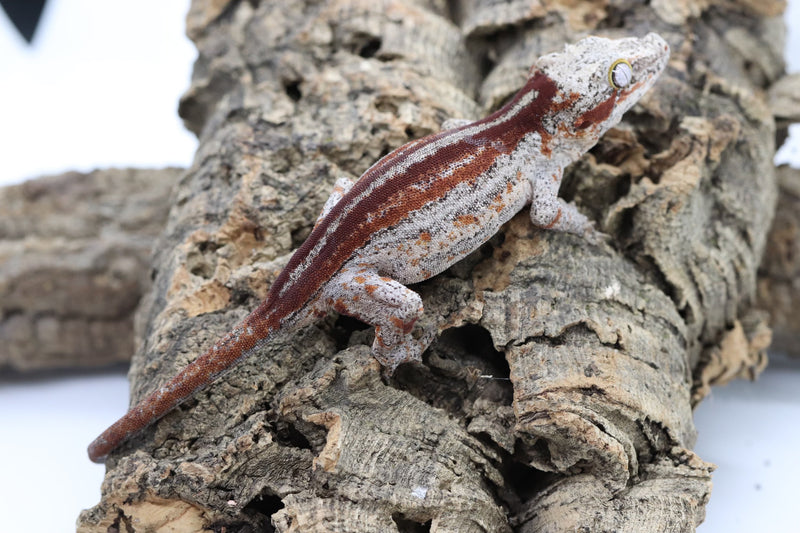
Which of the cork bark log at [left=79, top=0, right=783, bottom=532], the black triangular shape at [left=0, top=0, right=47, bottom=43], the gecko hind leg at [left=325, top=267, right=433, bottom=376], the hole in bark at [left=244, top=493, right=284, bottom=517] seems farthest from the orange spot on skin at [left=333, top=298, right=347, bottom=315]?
the black triangular shape at [left=0, top=0, right=47, bottom=43]

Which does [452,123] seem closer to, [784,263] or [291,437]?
[291,437]

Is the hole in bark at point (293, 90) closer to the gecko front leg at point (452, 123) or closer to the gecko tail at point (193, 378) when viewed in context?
the gecko front leg at point (452, 123)

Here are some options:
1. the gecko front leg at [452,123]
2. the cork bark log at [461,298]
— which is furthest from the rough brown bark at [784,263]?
the gecko front leg at [452,123]

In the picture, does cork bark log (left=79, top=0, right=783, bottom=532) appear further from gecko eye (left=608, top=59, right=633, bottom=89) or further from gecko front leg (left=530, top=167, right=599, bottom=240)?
gecko eye (left=608, top=59, right=633, bottom=89)

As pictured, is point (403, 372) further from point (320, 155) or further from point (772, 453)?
point (772, 453)

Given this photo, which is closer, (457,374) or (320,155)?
(457,374)

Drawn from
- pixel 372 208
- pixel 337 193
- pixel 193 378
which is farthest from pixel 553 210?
pixel 193 378

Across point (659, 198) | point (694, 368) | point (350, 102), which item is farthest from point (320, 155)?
point (694, 368)
